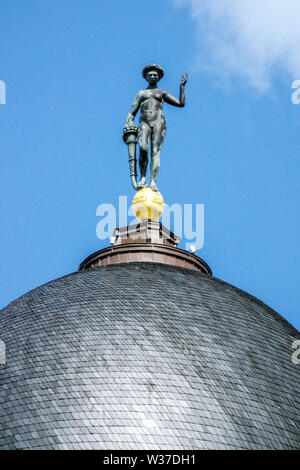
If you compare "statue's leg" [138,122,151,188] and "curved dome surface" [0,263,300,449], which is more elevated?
"statue's leg" [138,122,151,188]

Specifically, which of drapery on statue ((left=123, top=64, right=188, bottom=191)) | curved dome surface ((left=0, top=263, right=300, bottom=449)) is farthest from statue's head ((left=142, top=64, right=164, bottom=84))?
curved dome surface ((left=0, top=263, right=300, bottom=449))

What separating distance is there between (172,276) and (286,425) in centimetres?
650

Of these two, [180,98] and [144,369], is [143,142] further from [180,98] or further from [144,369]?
[144,369]

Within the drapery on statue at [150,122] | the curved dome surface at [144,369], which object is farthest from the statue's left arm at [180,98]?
the curved dome surface at [144,369]

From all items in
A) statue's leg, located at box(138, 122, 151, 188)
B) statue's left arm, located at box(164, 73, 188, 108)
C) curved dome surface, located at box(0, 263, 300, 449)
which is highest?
statue's left arm, located at box(164, 73, 188, 108)

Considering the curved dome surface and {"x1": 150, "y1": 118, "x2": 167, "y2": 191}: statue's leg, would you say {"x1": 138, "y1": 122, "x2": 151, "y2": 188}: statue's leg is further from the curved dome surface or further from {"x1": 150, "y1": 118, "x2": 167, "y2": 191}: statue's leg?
the curved dome surface

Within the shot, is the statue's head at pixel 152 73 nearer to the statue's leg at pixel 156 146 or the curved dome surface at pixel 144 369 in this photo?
the statue's leg at pixel 156 146

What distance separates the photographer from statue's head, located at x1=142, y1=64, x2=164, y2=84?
176ft

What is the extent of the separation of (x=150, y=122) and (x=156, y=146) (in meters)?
0.71

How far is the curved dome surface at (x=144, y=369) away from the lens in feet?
140

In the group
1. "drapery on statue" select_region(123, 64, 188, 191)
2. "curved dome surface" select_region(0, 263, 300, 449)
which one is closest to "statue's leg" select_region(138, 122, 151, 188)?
"drapery on statue" select_region(123, 64, 188, 191)

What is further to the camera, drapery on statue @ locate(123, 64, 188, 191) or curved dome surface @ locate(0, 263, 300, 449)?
drapery on statue @ locate(123, 64, 188, 191)
